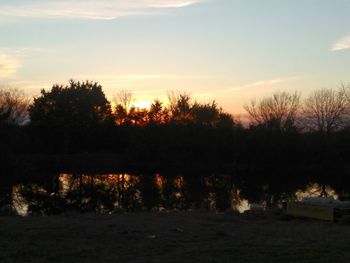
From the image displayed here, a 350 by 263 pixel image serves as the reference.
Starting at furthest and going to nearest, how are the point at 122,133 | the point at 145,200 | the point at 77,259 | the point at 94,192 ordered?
1. the point at 122,133
2. the point at 94,192
3. the point at 145,200
4. the point at 77,259

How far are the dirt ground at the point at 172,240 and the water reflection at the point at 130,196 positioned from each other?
6849mm

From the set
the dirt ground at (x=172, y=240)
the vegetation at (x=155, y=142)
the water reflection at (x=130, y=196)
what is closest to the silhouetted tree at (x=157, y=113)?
the vegetation at (x=155, y=142)

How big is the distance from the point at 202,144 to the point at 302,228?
38.6 m

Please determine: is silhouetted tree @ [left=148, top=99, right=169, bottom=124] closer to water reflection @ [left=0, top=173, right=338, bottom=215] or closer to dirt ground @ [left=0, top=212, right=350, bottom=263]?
water reflection @ [left=0, top=173, right=338, bottom=215]

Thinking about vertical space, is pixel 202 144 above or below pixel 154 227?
above

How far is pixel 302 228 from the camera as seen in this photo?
33.5 feet

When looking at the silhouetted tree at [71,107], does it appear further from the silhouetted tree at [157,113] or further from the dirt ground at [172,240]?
the dirt ground at [172,240]

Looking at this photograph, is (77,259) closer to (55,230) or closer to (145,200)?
(55,230)

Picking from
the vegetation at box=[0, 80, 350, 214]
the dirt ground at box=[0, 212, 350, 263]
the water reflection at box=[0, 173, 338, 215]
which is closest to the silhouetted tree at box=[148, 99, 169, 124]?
the vegetation at box=[0, 80, 350, 214]

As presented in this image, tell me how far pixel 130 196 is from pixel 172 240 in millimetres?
15579

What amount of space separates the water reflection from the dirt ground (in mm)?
6849

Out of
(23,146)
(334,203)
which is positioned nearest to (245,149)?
(23,146)

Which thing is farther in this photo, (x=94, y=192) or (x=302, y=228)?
(x=94, y=192)

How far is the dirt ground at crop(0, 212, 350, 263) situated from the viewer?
7.15 m
